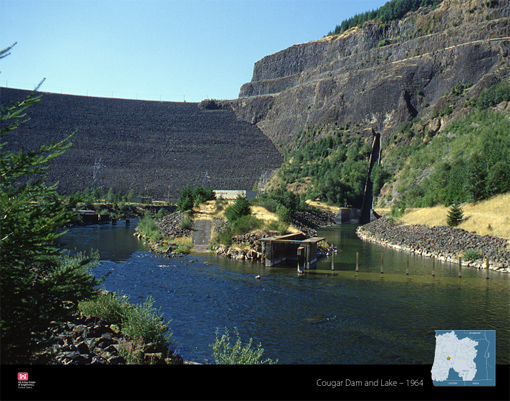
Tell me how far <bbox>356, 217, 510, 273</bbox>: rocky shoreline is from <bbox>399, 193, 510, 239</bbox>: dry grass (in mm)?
867

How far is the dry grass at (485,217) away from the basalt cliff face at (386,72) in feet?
119

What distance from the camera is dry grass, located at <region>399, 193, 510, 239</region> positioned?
112 feet

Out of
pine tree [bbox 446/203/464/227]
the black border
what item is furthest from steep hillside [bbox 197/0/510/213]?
the black border

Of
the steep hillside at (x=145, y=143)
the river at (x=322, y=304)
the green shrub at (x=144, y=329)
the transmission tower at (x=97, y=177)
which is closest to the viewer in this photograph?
the green shrub at (x=144, y=329)

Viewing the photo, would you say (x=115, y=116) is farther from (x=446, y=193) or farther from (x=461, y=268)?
(x=461, y=268)

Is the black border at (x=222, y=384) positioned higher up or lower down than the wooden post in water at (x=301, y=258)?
higher up

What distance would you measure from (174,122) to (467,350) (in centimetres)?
12421

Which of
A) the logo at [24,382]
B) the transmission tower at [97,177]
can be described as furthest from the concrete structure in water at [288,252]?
the transmission tower at [97,177]

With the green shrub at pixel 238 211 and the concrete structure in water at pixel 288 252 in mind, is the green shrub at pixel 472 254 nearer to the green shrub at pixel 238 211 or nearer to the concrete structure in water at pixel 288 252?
the concrete structure in water at pixel 288 252

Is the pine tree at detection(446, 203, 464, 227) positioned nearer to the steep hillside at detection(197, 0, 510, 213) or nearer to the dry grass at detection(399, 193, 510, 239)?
the dry grass at detection(399, 193, 510, 239)

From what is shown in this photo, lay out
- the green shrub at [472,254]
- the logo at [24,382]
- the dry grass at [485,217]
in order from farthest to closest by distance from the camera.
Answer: the dry grass at [485,217]
the green shrub at [472,254]
the logo at [24,382]

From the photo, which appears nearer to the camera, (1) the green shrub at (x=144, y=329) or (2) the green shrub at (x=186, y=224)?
(1) the green shrub at (x=144, y=329)

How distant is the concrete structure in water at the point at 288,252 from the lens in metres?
30.4

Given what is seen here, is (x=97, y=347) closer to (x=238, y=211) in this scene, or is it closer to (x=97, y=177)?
(x=238, y=211)
